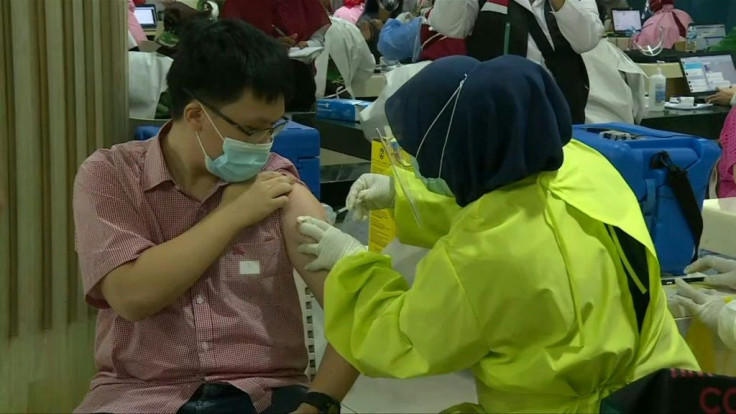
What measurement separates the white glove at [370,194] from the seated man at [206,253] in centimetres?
30

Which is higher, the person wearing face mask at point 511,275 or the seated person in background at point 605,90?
the person wearing face mask at point 511,275

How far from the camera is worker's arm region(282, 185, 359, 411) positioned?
158 cm

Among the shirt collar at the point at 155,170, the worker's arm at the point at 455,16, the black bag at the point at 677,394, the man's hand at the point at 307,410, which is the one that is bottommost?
the man's hand at the point at 307,410

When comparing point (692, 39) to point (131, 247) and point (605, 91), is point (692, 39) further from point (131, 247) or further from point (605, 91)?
point (131, 247)

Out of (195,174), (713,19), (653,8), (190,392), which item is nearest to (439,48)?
(195,174)

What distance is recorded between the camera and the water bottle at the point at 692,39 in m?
7.04

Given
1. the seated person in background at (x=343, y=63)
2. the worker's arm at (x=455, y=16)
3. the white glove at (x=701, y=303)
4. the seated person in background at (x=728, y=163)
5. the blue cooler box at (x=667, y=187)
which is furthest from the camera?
the seated person in background at (x=343, y=63)

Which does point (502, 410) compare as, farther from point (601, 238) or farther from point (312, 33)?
point (312, 33)

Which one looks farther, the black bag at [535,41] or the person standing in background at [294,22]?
the person standing in background at [294,22]

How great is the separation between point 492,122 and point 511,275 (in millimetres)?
207

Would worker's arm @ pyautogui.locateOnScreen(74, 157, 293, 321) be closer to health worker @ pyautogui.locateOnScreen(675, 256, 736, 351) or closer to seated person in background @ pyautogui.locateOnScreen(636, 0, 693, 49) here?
health worker @ pyautogui.locateOnScreen(675, 256, 736, 351)

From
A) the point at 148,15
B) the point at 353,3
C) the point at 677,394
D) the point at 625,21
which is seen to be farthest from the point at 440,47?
the point at 625,21

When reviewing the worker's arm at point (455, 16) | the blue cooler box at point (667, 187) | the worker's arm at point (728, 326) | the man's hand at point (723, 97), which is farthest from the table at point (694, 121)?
the worker's arm at point (728, 326)

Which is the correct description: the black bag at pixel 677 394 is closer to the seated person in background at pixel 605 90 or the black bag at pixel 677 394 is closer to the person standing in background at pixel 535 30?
the person standing in background at pixel 535 30
